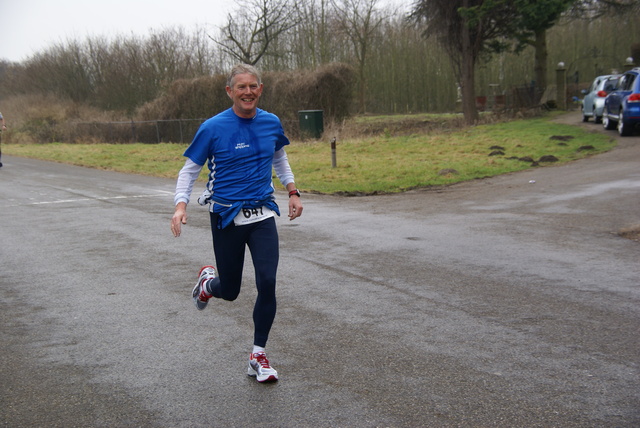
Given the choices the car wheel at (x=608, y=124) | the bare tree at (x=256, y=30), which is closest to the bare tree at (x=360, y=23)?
the bare tree at (x=256, y=30)

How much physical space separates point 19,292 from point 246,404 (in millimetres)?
3951

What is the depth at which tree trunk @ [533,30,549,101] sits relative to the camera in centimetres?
3312

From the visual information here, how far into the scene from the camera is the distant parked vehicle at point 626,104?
20.3 metres

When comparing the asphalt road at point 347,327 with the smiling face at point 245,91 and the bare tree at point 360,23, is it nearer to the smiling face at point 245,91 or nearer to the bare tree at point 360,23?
the smiling face at point 245,91

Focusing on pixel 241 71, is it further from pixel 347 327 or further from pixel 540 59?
pixel 540 59

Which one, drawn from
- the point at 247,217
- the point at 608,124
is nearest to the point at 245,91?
Answer: the point at 247,217

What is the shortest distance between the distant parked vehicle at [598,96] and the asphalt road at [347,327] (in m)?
14.6

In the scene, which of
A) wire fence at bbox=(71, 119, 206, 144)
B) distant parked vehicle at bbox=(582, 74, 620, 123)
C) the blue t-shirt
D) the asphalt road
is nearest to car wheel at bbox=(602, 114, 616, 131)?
distant parked vehicle at bbox=(582, 74, 620, 123)

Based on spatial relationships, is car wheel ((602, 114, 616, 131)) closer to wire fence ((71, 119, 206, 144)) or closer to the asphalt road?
the asphalt road

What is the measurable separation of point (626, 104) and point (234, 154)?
18952mm

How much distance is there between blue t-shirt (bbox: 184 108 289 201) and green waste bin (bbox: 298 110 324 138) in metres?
25.1

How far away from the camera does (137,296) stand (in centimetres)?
674

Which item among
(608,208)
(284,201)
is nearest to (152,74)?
(284,201)

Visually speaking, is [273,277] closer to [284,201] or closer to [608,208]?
[608,208]
